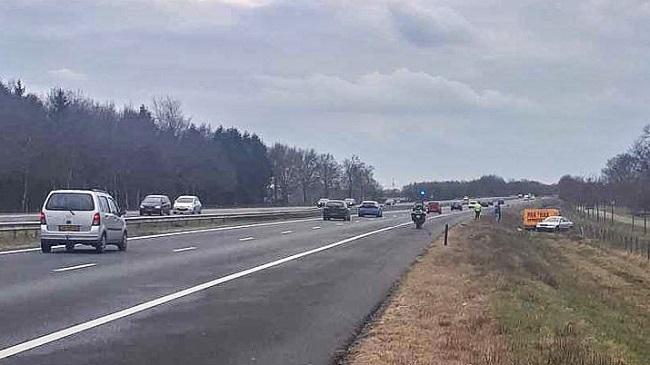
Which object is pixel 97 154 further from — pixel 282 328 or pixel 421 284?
pixel 282 328

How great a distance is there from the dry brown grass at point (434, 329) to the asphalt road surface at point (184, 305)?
0.42m

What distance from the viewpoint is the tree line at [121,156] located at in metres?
78.1

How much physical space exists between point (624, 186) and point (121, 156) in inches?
1988

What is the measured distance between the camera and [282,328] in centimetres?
1346

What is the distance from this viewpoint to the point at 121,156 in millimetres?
95438

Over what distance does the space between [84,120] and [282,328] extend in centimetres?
8212

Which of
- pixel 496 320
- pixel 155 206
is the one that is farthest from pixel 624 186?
pixel 496 320

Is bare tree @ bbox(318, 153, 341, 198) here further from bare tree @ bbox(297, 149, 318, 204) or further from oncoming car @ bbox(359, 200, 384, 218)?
oncoming car @ bbox(359, 200, 384, 218)

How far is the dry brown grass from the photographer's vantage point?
37.8 ft

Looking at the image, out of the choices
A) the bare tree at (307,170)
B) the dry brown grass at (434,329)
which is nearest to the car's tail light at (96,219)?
the dry brown grass at (434,329)

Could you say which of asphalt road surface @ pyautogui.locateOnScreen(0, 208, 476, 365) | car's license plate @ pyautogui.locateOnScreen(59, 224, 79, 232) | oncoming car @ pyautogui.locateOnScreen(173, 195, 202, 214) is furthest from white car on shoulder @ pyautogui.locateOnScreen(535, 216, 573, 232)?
car's license plate @ pyautogui.locateOnScreen(59, 224, 79, 232)

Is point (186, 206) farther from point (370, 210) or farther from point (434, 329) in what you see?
point (434, 329)

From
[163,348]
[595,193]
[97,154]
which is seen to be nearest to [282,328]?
[163,348]

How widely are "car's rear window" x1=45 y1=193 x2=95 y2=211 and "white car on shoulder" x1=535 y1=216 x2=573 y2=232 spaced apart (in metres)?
59.3
